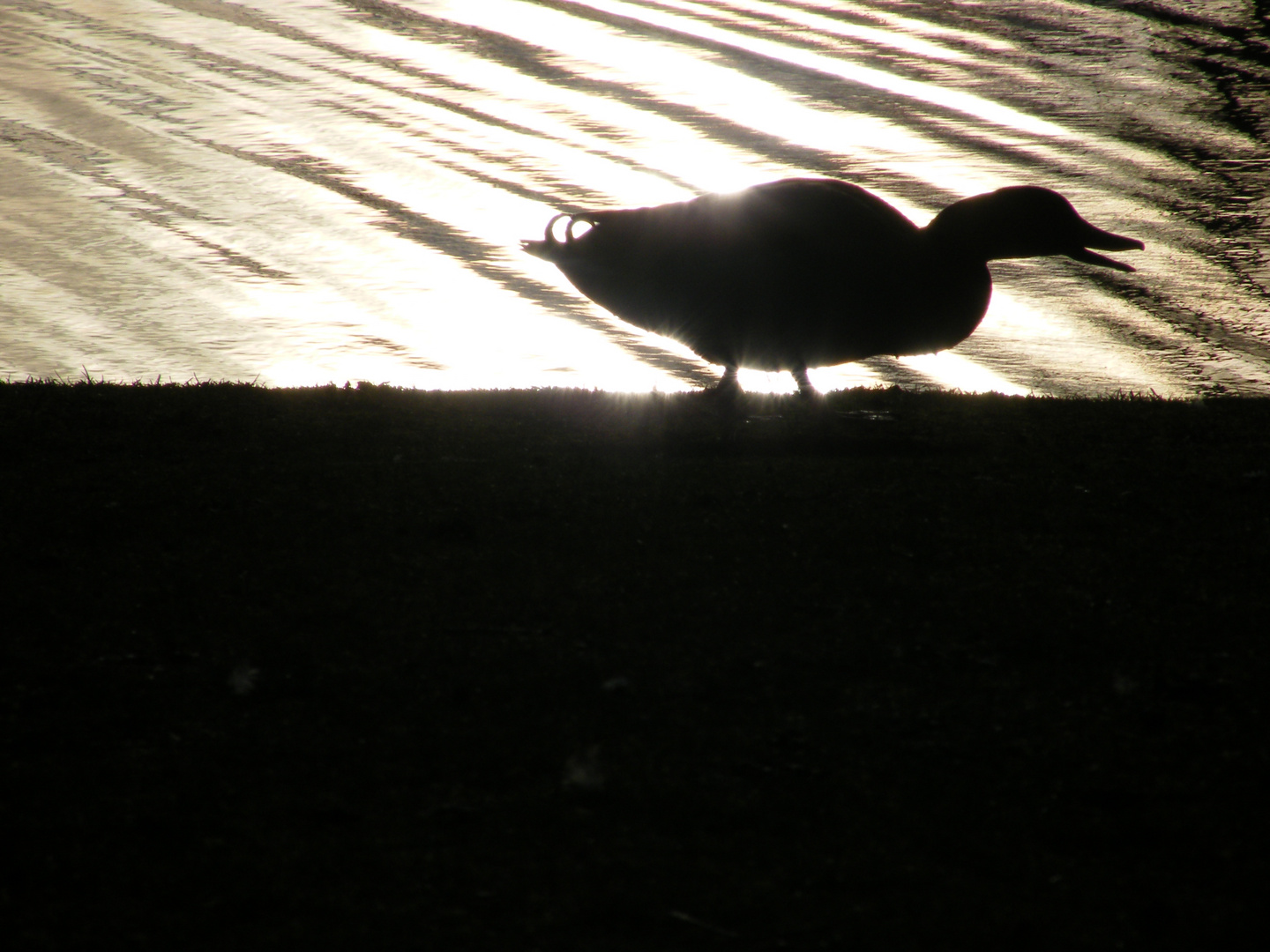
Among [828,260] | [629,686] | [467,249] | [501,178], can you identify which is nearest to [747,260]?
[828,260]

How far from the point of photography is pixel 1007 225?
6980 mm

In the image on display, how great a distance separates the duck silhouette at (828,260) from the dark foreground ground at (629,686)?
27.2 inches

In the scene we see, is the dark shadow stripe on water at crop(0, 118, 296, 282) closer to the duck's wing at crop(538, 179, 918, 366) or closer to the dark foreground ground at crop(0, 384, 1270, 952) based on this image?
the duck's wing at crop(538, 179, 918, 366)

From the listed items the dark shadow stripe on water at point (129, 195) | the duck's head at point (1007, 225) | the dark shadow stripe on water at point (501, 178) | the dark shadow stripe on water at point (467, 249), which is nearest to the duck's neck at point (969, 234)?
the duck's head at point (1007, 225)

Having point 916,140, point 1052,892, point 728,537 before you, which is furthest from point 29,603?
point 916,140

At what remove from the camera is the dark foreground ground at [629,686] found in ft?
10.4

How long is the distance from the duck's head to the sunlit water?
6.96 feet

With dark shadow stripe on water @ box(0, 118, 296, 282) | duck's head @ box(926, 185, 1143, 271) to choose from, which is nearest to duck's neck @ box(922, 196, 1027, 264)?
duck's head @ box(926, 185, 1143, 271)

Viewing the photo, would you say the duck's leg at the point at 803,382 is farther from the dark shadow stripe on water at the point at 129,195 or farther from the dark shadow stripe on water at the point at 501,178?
the dark shadow stripe on water at the point at 129,195

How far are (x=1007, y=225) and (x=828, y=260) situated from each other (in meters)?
1.01

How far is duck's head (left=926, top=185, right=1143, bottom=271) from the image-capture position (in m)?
6.97

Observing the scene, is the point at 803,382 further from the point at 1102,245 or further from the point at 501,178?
the point at 501,178

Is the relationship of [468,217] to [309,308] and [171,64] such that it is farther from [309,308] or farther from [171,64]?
[171,64]

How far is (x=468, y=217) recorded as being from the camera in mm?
12852
